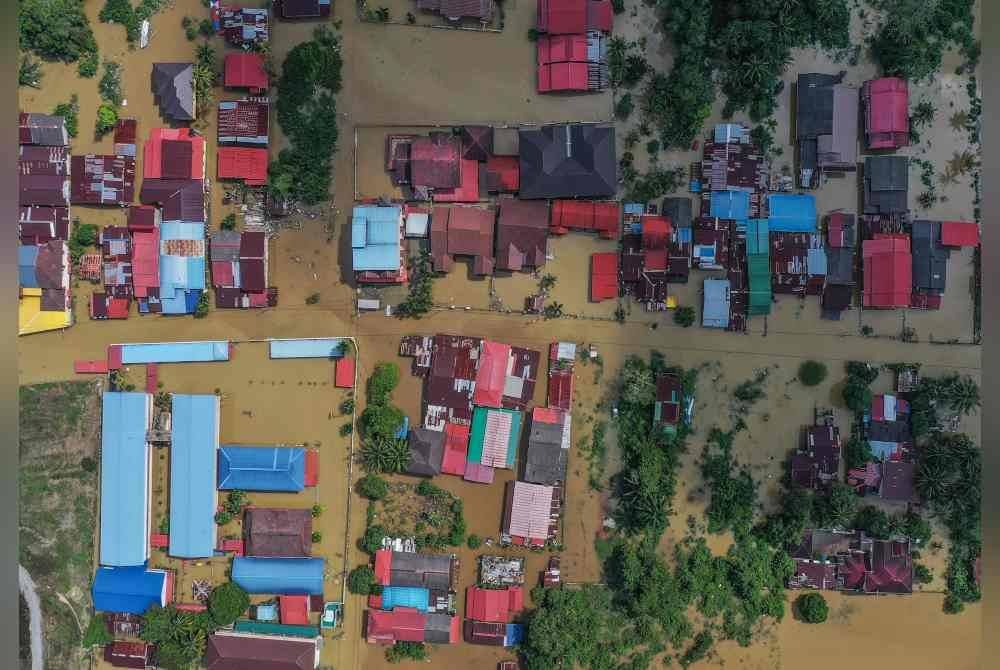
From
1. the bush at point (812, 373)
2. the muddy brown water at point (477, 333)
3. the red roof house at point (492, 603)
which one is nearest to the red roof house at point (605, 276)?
the muddy brown water at point (477, 333)

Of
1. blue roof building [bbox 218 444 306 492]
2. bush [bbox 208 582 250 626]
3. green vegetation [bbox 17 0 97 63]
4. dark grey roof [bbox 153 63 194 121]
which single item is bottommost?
bush [bbox 208 582 250 626]

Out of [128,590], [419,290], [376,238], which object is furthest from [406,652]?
[376,238]

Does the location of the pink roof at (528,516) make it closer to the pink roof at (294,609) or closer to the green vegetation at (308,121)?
the pink roof at (294,609)

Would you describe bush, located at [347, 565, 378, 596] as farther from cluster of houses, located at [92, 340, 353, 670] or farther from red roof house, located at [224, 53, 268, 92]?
red roof house, located at [224, 53, 268, 92]

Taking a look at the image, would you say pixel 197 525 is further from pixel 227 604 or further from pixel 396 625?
pixel 396 625

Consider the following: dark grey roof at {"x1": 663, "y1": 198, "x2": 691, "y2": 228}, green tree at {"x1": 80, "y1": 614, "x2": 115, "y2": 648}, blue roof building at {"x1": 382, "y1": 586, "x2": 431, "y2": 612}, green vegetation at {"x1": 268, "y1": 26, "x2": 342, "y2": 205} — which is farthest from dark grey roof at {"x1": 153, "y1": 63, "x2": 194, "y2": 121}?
blue roof building at {"x1": 382, "y1": 586, "x2": 431, "y2": 612}

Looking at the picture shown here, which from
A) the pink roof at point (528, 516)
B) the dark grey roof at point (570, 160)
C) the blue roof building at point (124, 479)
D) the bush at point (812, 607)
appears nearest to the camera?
the bush at point (812, 607)
